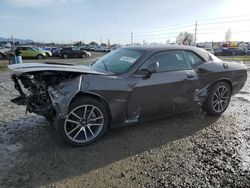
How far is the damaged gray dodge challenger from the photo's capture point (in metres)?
3.75

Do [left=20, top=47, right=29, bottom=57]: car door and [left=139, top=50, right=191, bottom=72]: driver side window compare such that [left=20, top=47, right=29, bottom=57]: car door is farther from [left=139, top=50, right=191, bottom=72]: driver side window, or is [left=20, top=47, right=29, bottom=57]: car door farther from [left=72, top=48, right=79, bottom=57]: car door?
[left=139, top=50, right=191, bottom=72]: driver side window

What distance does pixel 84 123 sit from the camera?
12.7 feet

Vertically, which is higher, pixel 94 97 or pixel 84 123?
pixel 94 97

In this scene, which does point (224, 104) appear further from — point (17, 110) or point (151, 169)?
point (17, 110)

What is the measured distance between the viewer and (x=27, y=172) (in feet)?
10.2

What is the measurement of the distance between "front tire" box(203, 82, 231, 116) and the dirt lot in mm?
275

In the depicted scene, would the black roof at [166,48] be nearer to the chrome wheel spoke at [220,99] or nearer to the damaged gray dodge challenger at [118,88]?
the damaged gray dodge challenger at [118,88]

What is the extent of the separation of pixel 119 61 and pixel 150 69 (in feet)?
2.26

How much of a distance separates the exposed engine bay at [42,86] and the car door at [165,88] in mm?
1100

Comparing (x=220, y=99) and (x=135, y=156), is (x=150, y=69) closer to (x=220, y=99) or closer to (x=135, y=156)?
(x=135, y=156)

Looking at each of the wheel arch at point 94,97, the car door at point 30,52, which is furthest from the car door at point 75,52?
the wheel arch at point 94,97

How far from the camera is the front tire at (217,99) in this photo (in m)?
5.13

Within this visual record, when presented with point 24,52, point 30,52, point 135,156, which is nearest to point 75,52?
point 30,52

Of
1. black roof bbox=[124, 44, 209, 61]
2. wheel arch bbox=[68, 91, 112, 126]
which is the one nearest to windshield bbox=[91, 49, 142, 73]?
black roof bbox=[124, 44, 209, 61]
